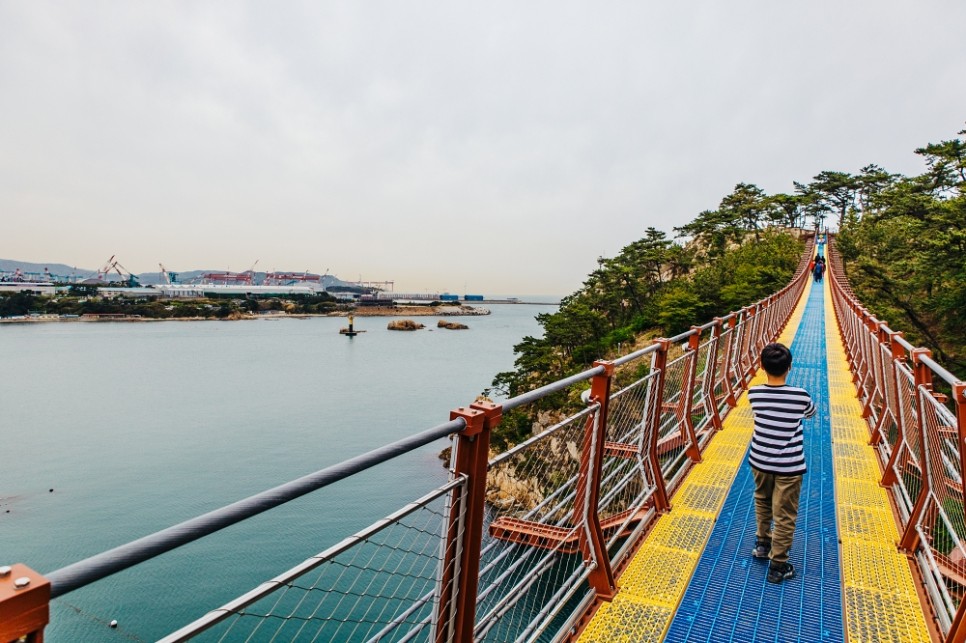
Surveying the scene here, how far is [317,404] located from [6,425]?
17911 mm

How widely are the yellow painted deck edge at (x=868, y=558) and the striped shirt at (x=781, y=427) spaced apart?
0.83m

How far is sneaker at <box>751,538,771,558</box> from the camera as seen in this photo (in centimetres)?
380

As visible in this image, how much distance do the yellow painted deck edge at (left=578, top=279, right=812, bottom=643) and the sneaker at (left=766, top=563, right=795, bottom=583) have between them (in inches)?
18.2

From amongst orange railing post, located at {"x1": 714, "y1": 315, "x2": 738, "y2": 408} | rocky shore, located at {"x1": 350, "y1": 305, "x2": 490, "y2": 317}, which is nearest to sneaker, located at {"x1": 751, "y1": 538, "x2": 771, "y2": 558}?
orange railing post, located at {"x1": 714, "y1": 315, "x2": 738, "y2": 408}

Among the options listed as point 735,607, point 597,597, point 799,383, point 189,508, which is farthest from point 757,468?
point 189,508

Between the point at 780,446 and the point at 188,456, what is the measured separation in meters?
29.8

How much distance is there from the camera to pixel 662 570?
367 centimetres

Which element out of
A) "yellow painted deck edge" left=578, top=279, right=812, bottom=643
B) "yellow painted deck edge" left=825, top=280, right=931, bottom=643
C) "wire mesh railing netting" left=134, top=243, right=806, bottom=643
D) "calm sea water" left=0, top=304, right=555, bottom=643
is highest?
"wire mesh railing netting" left=134, top=243, right=806, bottom=643

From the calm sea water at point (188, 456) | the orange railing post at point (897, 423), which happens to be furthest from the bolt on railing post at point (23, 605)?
the calm sea water at point (188, 456)

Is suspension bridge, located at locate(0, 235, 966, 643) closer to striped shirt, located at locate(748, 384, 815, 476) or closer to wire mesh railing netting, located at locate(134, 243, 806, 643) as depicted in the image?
wire mesh railing netting, located at locate(134, 243, 806, 643)

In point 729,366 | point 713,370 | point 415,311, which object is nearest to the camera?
point 713,370

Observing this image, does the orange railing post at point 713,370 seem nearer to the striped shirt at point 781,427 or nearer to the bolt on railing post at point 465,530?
the striped shirt at point 781,427

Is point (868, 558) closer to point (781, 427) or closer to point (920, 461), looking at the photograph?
point (920, 461)

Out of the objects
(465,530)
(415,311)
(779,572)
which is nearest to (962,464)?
(779,572)
